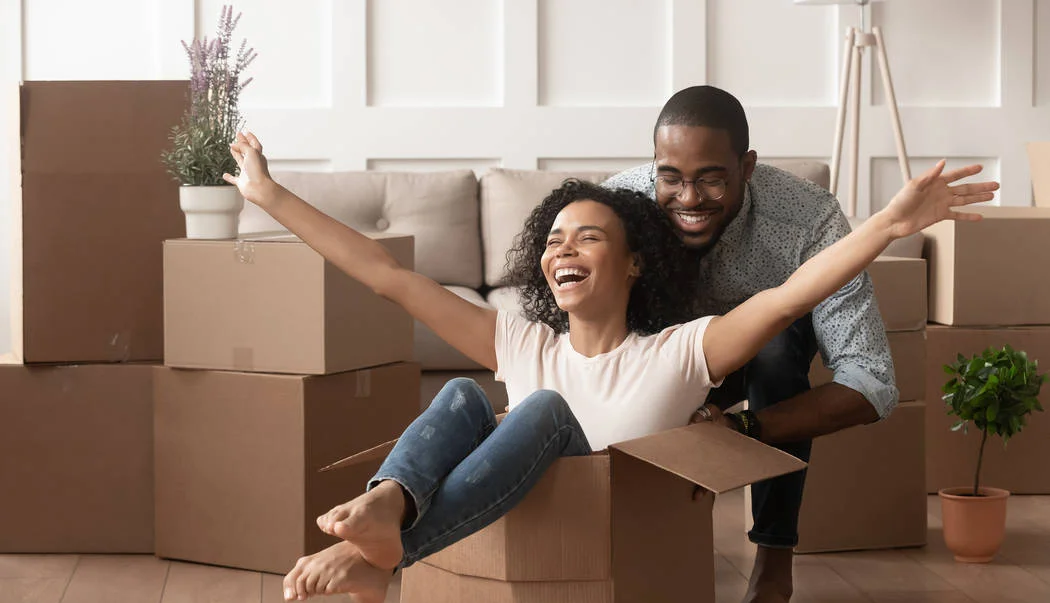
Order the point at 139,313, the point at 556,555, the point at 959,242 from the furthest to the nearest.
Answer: the point at 959,242 → the point at 139,313 → the point at 556,555

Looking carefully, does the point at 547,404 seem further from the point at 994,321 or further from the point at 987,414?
the point at 994,321

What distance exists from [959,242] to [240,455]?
1.70 metres

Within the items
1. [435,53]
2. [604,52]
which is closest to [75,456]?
[435,53]

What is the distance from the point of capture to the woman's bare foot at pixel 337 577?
1387 mm

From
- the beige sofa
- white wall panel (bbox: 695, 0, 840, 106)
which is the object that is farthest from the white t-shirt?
white wall panel (bbox: 695, 0, 840, 106)

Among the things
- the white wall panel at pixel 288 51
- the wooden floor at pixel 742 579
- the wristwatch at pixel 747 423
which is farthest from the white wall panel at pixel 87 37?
the wristwatch at pixel 747 423

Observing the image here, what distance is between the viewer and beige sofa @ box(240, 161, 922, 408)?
3.33m

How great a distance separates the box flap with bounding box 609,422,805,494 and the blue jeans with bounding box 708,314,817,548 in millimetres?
442

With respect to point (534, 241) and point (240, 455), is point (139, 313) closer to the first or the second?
point (240, 455)

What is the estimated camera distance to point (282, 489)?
7.18ft

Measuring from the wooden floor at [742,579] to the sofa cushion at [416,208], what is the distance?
1.20 m

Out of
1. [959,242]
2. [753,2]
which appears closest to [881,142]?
[753,2]

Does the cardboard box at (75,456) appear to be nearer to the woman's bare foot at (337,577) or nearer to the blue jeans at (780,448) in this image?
the woman's bare foot at (337,577)

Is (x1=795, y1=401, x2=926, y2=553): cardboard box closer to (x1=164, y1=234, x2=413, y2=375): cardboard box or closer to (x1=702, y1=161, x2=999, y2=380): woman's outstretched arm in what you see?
(x1=702, y1=161, x2=999, y2=380): woman's outstretched arm
